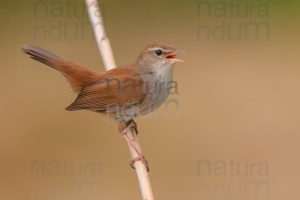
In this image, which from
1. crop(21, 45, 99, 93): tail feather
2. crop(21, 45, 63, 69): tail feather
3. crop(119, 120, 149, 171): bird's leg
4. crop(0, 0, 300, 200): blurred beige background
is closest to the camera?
crop(119, 120, 149, 171): bird's leg

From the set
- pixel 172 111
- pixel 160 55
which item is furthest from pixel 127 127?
pixel 172 111

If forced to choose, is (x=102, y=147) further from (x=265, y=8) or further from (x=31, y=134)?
(x=265, y=8)

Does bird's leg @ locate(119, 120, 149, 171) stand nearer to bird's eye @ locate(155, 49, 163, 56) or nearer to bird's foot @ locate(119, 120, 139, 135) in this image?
bird's foot @ locate(119, 120, 139, 135)

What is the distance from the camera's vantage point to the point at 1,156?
7.69m

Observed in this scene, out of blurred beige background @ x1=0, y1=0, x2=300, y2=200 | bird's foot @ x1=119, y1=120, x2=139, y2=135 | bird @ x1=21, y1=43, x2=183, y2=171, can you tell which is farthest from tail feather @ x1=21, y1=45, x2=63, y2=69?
blurred beige background @ x1=0, y1=0, x2=300, y2=200

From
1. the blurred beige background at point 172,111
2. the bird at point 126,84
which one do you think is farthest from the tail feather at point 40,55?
the blurred beige background at point 172,111

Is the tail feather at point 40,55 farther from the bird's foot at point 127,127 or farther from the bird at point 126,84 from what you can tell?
the bird's foot at point 127,127

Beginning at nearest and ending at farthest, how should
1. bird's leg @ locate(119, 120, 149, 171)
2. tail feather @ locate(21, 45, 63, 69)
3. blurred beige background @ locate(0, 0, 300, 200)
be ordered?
bird's leg @ locate(119, 120, 149, 171) < tail feather @ locate(21, 45, 63, 69) < blurred beige background @ locate(0, 0, 300, 200)

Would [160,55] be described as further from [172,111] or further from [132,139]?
[172,111]

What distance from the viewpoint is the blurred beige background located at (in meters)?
7.29

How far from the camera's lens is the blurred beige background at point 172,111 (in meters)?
7.29

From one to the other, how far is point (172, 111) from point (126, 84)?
121 inches

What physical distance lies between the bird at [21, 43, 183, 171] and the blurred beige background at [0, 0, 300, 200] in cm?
111

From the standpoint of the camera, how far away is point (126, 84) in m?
5.55
